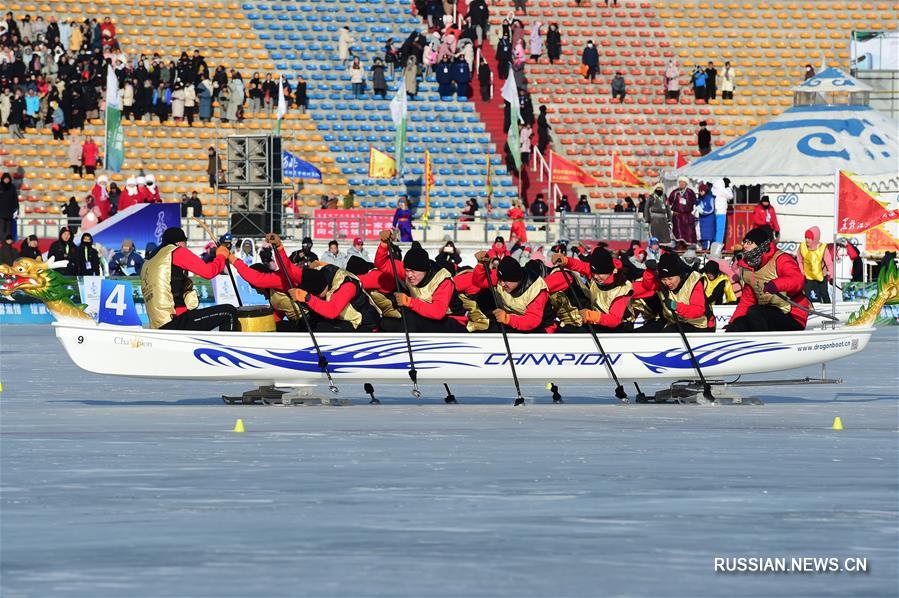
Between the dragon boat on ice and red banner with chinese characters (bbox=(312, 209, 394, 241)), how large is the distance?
18.2m

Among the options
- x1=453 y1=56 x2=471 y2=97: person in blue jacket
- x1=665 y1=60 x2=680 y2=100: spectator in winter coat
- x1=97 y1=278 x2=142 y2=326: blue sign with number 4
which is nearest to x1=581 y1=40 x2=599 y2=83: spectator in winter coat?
x1=665 y1=60 x2=680 y2=100: spectator in winter coat

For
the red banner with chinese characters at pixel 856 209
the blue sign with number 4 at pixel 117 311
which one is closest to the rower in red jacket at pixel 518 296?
the blue sign with number 4 at pixel 117 311

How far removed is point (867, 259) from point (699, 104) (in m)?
12.9

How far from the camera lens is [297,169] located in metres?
40.3

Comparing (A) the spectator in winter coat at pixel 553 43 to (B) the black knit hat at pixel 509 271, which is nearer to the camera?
(B) the black knit hat at pixel 509 271

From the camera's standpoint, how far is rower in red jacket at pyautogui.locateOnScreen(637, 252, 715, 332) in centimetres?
1864

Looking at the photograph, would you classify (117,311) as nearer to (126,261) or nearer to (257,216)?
(126,261)

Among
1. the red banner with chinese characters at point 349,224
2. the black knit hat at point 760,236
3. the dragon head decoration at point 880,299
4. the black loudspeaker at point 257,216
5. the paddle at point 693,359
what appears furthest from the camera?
the red banner with chinese characters at point 349,224

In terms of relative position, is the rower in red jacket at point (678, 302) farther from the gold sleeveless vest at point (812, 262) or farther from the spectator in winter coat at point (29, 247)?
the spectator in winter coat at point (29, 247)

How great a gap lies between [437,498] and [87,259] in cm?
2052

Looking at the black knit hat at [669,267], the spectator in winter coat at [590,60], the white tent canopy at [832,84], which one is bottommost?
the black knit hat at [669,267]

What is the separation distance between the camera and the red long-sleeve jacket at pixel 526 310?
715 inches

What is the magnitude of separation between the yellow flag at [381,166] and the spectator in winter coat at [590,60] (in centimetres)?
735

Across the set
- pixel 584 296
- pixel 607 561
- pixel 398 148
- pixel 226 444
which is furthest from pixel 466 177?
pixel 607 561
